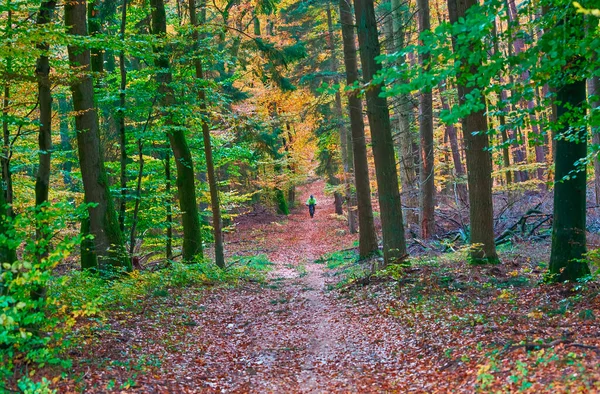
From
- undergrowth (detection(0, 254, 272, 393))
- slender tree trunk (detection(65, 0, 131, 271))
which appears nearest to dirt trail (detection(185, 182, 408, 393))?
undergrowth (detection(0, 254, 272, 393))

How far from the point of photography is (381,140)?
35.6 ft

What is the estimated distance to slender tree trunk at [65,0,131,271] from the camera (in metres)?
9.83

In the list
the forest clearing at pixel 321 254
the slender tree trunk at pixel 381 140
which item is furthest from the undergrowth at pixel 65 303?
the slender tree trunk at pixel 381 140

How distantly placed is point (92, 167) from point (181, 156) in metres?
3.87

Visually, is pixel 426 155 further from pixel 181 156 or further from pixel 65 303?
pixel 65 303

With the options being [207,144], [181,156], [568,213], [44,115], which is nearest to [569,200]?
[568,213]

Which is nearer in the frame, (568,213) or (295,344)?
(568,213)

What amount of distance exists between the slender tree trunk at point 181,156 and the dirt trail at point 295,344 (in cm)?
312

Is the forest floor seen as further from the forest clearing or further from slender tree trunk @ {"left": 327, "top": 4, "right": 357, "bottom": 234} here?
slender tree trunk @ {"left": 327, "top": 4, "right": 357, "bottom": 234}

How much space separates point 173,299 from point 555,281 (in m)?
7.28

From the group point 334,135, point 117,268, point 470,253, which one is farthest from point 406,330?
point 334,135

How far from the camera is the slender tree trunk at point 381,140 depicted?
413 inches

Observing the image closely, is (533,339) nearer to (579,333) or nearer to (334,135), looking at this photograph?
(579,333)

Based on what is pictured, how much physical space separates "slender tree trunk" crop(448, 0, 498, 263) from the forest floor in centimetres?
54
